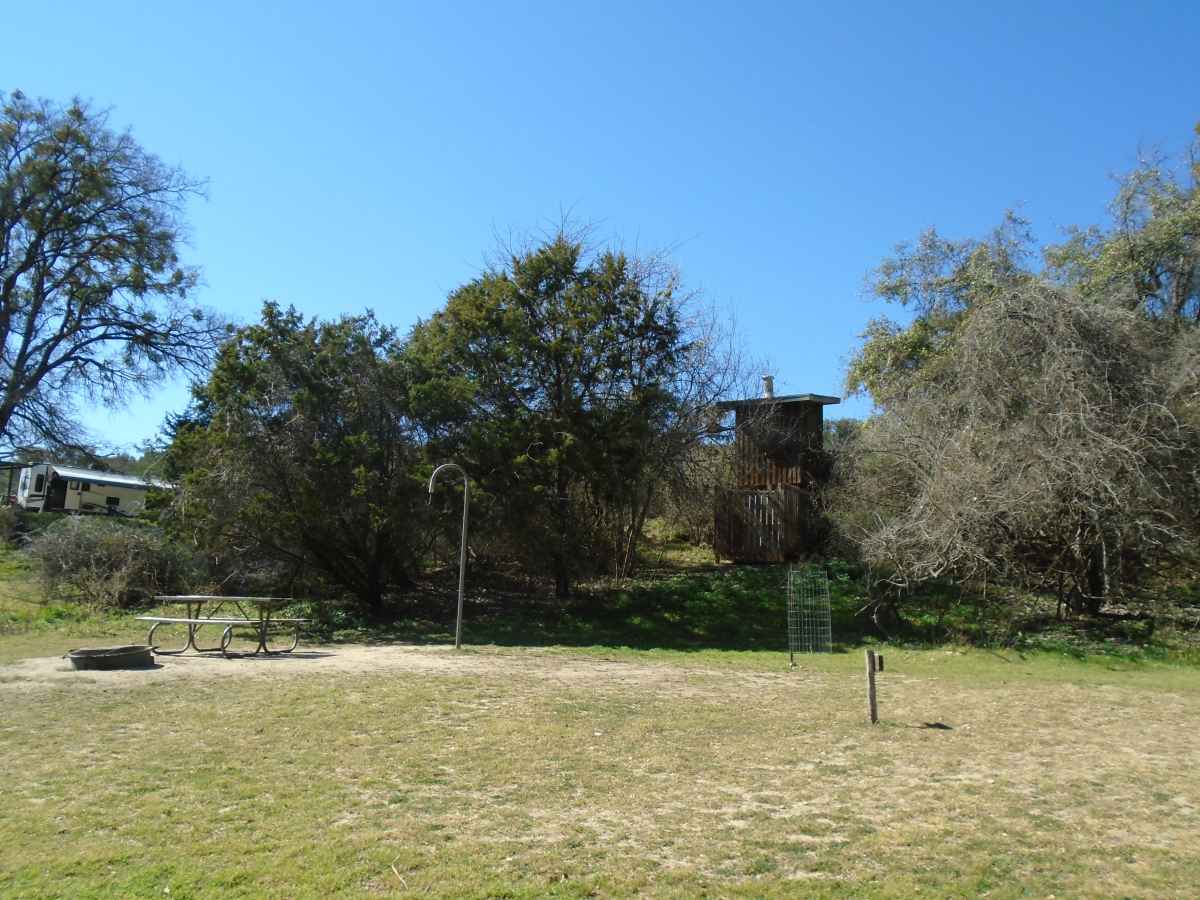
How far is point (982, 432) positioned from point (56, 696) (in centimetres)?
1526

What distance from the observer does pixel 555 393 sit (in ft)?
67.1

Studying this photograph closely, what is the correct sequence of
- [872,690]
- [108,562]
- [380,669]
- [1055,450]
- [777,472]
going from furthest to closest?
[777,472]
[108,562]
[1055,450]
[380,669]
[872,690]

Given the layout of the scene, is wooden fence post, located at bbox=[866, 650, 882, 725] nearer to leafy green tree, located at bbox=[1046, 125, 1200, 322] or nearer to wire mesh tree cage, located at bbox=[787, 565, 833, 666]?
wire mesh tree cage, located at bbox=[787, 565, 833, 666]

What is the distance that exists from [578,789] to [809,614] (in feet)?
40.5

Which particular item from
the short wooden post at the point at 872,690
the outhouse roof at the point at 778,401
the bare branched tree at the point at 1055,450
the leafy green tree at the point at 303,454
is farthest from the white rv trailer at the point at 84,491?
the short wooden post at the point at 872,690

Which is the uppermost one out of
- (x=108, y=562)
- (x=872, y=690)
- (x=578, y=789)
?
(x=108, y=562)

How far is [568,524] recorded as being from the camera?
19.8 metres

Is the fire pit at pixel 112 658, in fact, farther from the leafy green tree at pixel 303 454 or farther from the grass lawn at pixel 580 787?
the leafy green tree at pixel 303 454

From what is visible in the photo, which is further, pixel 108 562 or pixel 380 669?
pixel 108 562

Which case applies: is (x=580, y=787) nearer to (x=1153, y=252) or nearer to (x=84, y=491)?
(x=1153, y=252)

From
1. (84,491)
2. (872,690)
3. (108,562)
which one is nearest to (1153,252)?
(872,690)

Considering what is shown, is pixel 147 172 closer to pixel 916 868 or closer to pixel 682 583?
pixel 682 583

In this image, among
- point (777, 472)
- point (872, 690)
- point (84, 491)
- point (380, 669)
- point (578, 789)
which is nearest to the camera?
point (578, 789)

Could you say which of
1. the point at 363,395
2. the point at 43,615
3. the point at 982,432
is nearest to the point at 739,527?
the point at 982,432
